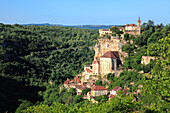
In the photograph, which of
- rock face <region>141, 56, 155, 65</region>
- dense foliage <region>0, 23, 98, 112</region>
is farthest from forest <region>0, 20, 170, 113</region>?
rock face <region>141, 56, 155, 65</region>

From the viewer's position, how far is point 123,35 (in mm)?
49125

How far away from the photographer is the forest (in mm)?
16438

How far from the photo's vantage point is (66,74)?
64.9m

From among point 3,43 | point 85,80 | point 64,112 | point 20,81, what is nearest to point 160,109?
point 64,112

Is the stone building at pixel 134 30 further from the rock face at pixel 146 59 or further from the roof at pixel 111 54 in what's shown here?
the rock face at pixel 146 59

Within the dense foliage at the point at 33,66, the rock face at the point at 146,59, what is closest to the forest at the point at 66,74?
the dense foliage at the point at 33,66

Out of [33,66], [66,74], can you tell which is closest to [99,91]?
[66,74]

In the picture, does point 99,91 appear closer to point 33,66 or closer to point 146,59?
point 146,59

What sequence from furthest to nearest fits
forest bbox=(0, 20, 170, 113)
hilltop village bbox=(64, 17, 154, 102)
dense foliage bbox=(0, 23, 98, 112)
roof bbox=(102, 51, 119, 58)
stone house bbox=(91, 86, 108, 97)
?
1. dense foliage bbox=(0, 23, 98, 112)
2. roof bbox=(102, 51, 119, 58)
3. hilltop village bbox=(64, 17, 154, 102)
4. stone house bbox=(91, 86, 108, 97)
5. forest bbox=(0, 20, 170, 113)

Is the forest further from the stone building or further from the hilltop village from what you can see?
the stone building

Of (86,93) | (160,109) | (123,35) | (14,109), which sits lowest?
(14,109)

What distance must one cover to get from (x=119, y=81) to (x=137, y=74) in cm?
346

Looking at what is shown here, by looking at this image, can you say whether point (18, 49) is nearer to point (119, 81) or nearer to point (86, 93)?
point (86, 93)

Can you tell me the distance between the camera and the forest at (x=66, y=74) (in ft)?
A: 53.9
